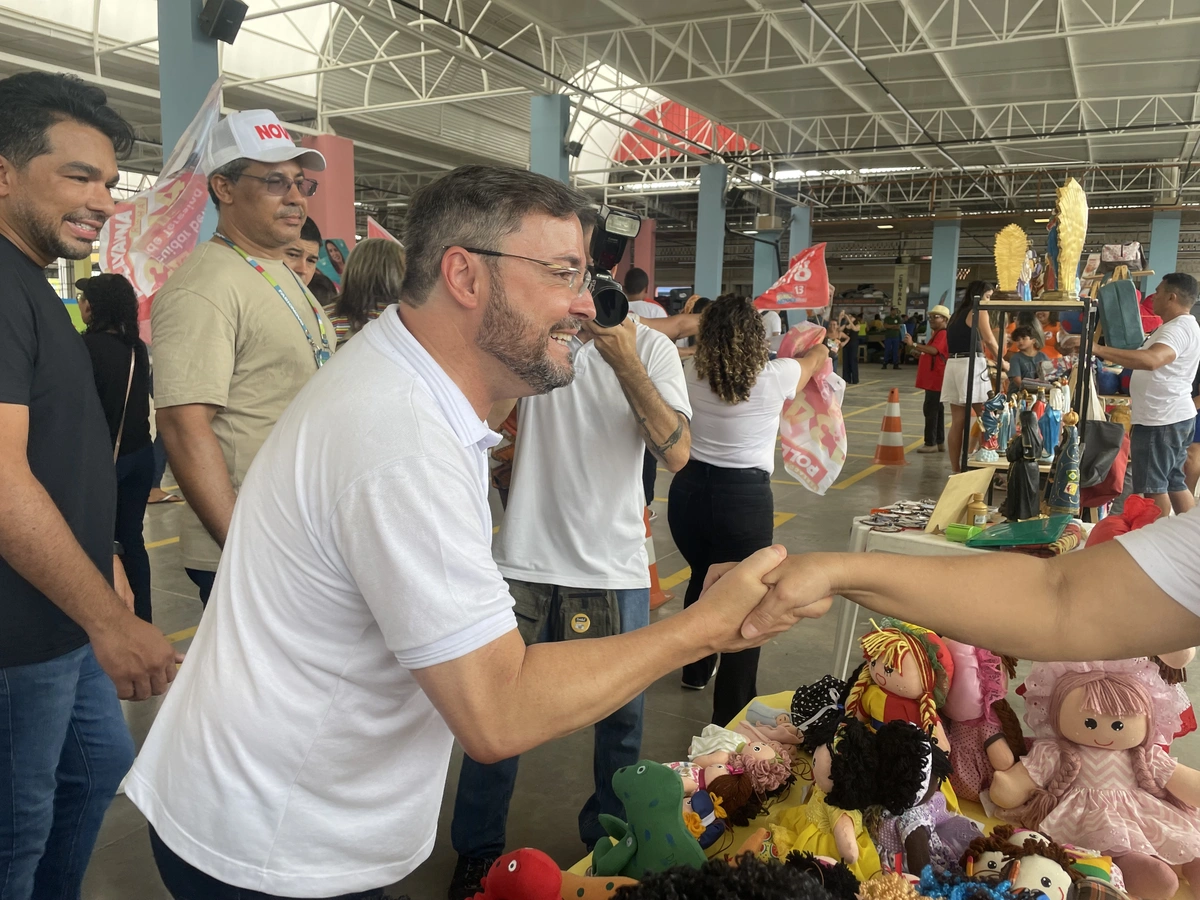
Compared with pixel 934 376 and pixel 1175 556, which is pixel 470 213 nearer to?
pixel 1175 556

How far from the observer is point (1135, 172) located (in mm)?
20359

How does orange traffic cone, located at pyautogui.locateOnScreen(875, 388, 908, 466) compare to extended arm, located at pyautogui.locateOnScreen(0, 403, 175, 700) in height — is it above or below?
below

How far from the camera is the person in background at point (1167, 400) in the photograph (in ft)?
19.2

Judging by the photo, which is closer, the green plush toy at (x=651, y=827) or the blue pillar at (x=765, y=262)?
the green plush toy at (x=651, y=827)

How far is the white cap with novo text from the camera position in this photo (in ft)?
7.49

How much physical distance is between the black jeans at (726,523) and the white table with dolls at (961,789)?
73 cm

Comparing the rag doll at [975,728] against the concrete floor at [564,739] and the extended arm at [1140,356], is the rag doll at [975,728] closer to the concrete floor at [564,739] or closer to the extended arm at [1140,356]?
the concrete floor at [564,739]

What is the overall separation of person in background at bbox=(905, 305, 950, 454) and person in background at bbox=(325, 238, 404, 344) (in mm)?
7630

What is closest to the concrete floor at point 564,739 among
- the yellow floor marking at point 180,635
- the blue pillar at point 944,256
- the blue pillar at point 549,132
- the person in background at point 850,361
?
the yellow floor marking at point 180,635

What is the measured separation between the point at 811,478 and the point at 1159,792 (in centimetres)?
271

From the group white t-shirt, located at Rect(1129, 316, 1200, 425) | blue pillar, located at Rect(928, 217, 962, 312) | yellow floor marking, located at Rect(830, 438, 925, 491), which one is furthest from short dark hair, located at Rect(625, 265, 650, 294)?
blue pillar, located at Rect(928, 217, 962, 312)

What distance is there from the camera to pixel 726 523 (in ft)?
10.8

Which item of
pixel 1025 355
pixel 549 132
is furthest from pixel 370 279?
pixel 549 132

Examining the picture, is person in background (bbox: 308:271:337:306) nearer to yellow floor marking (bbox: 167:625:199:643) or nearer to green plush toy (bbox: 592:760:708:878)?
yellow floor marking (bbox: 167:625:199:643)
